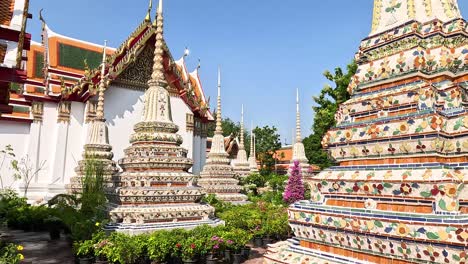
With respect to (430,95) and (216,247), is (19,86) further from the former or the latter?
(430,95)

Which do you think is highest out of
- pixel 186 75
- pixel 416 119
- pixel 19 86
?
pixel 186 75

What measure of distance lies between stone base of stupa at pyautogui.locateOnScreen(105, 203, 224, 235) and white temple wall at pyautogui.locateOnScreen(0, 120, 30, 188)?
11.7 m

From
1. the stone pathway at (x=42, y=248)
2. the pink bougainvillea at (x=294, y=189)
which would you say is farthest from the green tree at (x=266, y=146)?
the stone pathway at (x=42, y=248)

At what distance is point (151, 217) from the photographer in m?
7.43

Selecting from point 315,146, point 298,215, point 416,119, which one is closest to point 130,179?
point 298,215

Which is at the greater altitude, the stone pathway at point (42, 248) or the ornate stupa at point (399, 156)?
the ornate stupa at point (399, 156)

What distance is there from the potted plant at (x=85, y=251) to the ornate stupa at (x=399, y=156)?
3794 mm

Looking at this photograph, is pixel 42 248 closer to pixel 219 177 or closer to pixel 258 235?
pixel 258 235

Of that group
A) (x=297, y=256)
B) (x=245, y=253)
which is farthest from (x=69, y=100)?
(x=297, y=256)

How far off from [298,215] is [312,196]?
31 centimetres

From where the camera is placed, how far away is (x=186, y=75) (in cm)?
2373

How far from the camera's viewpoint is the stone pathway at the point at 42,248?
289 inches

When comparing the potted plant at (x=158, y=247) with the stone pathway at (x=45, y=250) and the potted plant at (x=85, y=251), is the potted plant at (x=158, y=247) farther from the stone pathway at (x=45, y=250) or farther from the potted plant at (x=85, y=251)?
the stone pathway at (x=45, y=250)

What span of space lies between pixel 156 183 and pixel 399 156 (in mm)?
5420
